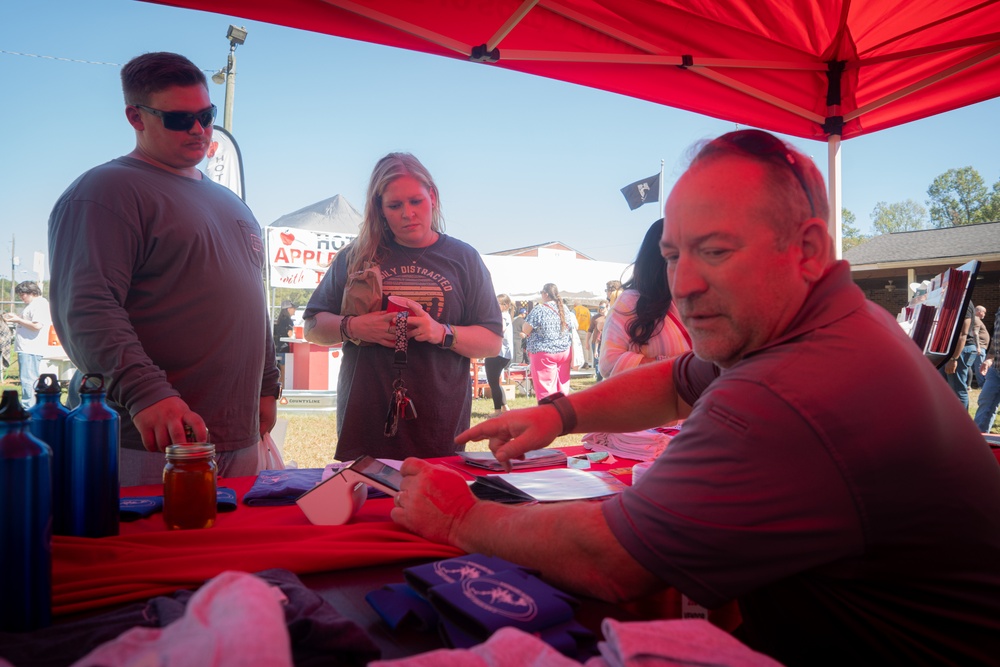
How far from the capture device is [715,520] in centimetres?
96

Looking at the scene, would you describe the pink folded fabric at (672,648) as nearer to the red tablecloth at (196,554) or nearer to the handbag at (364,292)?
the red tablecloth at (196,554)

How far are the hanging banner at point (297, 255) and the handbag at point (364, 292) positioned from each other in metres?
6.40

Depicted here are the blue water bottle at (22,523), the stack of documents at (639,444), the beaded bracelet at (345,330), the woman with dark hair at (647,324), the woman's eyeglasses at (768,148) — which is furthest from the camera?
the woman with dark hair at (647,324)

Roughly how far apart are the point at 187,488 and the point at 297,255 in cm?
818

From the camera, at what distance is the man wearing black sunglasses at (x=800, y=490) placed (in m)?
0.95

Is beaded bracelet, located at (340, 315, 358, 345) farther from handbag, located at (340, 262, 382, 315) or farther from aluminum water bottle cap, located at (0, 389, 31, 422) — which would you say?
aluminum water bottle cap, located at (0, 389, 31, 422)

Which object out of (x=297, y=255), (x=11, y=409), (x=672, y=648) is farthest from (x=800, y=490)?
(x=297, y=255)

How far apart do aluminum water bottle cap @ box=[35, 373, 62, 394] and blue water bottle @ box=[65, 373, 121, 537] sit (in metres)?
0.07

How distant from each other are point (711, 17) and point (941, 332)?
70.8 inches

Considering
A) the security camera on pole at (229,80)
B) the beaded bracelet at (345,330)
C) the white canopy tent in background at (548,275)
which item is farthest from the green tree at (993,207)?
the beaded bracelet at (345,330)

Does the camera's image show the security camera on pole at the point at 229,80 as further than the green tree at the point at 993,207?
No

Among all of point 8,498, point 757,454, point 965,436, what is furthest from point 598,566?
point 8,498

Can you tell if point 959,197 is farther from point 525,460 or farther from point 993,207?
point 525,460

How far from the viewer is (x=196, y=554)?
1149mm
